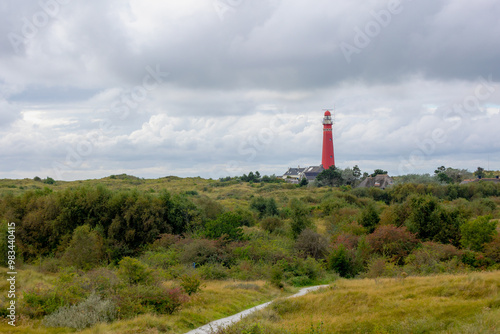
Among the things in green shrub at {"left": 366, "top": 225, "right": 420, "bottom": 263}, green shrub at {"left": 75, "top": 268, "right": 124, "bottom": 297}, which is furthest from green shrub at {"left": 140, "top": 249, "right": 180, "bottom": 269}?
green shrub at {"left": 366, "top": 225, "right": 420, "bottom": 263}

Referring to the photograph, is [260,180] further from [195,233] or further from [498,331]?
[498,331]

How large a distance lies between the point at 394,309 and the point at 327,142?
6804 cm

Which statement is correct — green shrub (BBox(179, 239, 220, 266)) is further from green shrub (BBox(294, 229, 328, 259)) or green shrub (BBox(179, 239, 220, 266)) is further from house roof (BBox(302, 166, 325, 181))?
house roof (BBox(302, 166, 325, 181))

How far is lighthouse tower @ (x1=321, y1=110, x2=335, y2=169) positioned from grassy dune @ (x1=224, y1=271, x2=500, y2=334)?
6232 cm

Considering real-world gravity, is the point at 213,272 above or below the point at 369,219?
below

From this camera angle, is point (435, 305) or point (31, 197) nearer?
point (435, 305)

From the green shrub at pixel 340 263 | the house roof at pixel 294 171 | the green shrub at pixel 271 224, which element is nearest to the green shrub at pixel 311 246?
the green shrub at pixel 340 263

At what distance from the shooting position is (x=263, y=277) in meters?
23.2

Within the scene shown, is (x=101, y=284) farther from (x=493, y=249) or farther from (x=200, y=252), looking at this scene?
(x=493, y=249)

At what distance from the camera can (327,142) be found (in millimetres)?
80062

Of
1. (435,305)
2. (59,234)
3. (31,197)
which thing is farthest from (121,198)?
(435,305)

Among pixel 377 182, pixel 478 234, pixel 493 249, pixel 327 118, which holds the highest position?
pixel 327 118

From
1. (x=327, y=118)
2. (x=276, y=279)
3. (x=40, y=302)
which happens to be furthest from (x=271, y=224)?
(x=327, y=118)

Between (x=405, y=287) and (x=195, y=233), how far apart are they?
18166 millimetres
